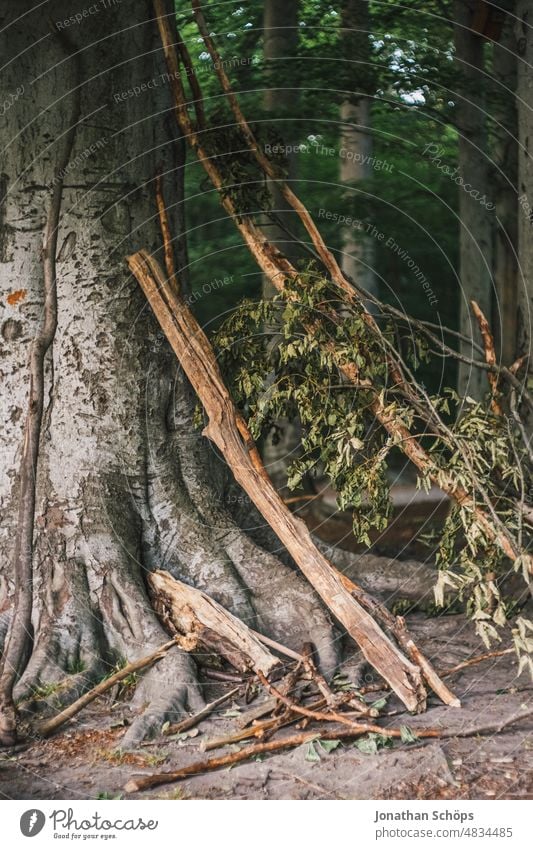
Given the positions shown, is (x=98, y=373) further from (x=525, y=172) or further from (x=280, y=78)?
(x=280, y=78)

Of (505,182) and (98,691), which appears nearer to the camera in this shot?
(98,691)

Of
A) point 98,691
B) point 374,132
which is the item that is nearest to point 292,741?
point 98,691

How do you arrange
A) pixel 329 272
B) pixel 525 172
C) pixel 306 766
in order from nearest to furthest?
pixel 306 766
pixel 329 272
pixel 525 172

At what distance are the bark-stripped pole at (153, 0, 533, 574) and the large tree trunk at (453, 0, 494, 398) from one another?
2.94m

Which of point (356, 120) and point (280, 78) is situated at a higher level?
point (280, 78)

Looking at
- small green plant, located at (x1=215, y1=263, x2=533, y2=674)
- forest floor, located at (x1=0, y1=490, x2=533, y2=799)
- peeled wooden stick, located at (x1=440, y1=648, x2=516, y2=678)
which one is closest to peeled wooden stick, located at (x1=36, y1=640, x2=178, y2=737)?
forest floor, located at (x1=0, y1=490, x2=533, y2=799)

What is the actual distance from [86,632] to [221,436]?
1178 mm

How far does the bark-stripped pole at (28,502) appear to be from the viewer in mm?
3959

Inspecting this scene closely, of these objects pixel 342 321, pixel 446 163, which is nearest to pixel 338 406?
pixel 342 321

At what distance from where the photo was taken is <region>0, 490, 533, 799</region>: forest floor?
11.4ft

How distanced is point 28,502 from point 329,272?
2.04 m

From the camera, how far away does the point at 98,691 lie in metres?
4.10

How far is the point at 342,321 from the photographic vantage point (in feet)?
15.5

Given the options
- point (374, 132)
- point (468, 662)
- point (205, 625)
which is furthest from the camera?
point (374, 132)
